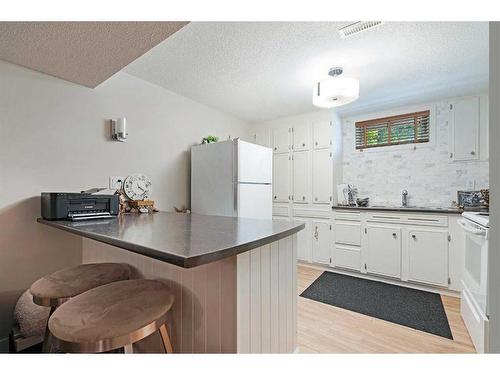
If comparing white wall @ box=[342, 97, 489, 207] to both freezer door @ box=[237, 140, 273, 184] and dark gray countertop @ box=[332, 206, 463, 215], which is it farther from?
freezer door @ box=[237, 140, 273, 184]

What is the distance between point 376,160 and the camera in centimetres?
343

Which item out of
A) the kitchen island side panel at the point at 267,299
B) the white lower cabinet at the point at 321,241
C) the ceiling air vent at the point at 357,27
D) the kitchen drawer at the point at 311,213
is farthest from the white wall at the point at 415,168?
the kitchen island side panel at the point at 267,299

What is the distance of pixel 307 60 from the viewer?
2062mm

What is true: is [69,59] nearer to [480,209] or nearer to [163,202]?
[163,202]

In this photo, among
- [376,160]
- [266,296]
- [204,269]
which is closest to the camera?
[204,269]

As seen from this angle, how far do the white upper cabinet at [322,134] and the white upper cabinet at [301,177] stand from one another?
0.22 m

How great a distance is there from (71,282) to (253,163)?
2.04m

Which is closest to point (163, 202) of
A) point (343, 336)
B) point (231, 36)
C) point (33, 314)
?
point (33, 314)

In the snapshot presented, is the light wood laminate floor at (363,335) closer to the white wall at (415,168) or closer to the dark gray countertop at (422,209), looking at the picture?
the dark gray countertop at (422,209)

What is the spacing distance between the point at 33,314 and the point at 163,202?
1.38 meters

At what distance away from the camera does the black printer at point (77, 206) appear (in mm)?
1503

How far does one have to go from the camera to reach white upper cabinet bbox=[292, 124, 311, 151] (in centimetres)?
354

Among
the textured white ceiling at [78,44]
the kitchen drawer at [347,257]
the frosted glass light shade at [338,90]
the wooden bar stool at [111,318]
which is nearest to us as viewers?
the wooden bar stool at [111,318]

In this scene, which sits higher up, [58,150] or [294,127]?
[294,127]
